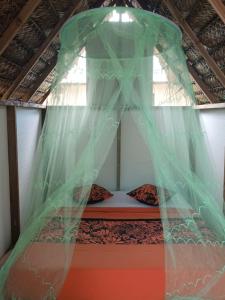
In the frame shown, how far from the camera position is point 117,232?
8.88 feet

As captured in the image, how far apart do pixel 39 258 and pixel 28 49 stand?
2.12 meters

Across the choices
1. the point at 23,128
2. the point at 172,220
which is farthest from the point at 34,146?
the point at 172,220

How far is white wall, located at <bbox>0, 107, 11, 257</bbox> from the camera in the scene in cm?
273

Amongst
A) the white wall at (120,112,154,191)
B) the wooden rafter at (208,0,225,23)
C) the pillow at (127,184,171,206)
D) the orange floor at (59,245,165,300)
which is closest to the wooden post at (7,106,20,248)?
the orange floor at (59,245,165,300)

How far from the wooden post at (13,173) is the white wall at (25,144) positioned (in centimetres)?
11

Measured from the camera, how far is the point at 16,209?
305cm

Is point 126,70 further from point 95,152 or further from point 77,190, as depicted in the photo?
point 77,190

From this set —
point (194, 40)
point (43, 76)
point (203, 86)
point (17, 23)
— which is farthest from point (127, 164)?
point (17, 23)

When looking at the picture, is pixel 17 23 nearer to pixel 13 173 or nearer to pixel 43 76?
pixel 43 76

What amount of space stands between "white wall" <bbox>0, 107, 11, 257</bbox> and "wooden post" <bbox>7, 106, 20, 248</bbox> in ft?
0.18

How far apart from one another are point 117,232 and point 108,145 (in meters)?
1.03

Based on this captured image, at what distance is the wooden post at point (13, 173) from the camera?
291cm

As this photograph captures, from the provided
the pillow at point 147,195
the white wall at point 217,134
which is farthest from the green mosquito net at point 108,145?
the pillow at point 147,195

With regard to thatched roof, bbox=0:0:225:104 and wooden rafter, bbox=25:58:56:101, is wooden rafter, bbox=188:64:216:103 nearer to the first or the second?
thatched roof, bbox=0:0:225:104
